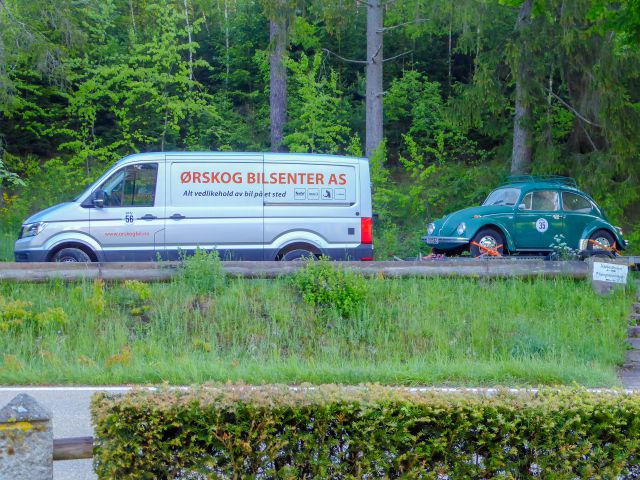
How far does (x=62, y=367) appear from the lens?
10000mm

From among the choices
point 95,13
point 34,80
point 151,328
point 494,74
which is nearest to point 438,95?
point 494,74

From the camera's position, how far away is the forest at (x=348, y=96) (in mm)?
21516

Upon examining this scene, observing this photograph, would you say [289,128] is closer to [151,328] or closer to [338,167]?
[338,167]

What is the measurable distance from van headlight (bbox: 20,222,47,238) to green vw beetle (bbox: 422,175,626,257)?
793 cm

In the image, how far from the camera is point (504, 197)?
1736 centimetres

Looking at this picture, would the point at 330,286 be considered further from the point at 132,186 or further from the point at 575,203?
the point at 575,203

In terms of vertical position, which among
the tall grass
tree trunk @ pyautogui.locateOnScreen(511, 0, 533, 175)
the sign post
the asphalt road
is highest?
tree trunk @ pyautogui.locateOnScreen(511, 0, 533, 175)

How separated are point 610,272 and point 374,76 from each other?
41.5 feet

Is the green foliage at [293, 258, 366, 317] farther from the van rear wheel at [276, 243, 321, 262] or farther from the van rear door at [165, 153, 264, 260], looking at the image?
the van rear door at [165, 153, 264, 260]

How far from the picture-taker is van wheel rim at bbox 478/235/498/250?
1639cm

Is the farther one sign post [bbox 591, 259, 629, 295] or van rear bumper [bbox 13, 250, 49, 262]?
van rear bumper [bbox 13, 250, 49, 262]

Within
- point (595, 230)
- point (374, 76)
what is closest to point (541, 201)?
point (595, 230)

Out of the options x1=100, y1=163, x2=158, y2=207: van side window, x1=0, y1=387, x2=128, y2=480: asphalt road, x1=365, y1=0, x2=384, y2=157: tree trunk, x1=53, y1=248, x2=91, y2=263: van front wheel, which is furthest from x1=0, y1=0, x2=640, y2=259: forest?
x1=0, y1=387, x2=128, y2=480: asphalt road

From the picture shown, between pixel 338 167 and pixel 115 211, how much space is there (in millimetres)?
4190
